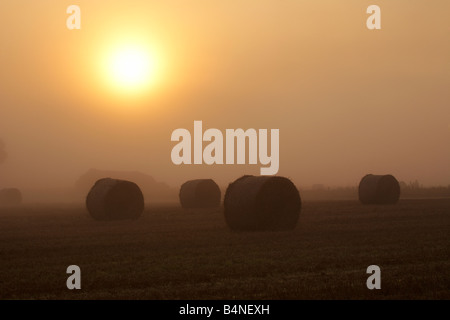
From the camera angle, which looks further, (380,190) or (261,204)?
(380,190)

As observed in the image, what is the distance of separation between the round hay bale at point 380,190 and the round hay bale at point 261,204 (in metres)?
13.9

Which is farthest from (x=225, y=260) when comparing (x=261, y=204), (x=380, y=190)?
(x=380, y=190)

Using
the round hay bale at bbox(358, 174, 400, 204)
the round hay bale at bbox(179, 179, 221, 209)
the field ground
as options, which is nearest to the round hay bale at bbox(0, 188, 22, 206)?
the round hay bale at bbox(179, 179, 221, 209)

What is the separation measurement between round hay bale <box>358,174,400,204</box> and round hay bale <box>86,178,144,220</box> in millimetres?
13793

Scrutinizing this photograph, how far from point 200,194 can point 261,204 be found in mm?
14030

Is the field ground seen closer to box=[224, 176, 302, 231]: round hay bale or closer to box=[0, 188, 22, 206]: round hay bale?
box=[224, 176, 302, 231]: round hay bale

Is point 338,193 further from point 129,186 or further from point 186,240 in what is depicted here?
point 186,240

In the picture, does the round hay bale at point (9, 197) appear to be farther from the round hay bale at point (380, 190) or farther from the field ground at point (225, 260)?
the round hay bale at point (380, 190)

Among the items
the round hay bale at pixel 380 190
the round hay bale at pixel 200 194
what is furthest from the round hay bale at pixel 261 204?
the round hay bale at pixel 380 190

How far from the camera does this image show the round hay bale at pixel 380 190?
108 feet

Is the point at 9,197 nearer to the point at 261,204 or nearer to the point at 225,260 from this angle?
the point at 261,204

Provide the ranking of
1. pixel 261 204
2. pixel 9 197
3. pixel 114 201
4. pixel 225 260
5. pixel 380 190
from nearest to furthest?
pixel 225 260 → pixel 261 204 → pixel 114 201 → pixel 380 190 → pixel 9 197

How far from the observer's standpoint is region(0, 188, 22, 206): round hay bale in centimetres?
5078

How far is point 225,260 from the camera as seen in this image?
41.5 feet
